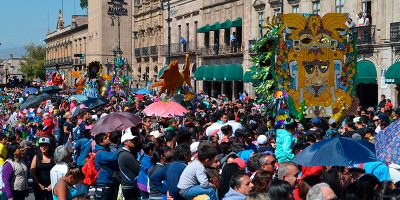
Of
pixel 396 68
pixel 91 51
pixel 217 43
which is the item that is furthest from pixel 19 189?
pixel 91 51

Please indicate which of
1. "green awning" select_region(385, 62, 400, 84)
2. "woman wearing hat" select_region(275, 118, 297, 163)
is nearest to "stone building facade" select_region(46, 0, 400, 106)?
"green awning" select_region(385, 62, 400, 84)

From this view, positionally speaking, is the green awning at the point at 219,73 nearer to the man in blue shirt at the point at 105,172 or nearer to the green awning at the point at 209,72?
the green awning at the point at 209,72

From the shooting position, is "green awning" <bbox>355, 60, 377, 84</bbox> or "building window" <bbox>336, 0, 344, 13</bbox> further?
"building window" <bbox>336, 0, 344, 13</bbox>

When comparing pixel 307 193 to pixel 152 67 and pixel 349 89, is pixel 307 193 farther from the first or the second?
pixel 152 67

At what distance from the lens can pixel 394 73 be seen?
28781 mm

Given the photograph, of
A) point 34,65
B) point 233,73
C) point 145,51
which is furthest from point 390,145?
point 34,65

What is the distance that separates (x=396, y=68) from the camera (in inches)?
1135

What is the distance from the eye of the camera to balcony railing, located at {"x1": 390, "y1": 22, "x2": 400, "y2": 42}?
30141 millimetres

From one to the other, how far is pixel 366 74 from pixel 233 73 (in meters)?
14.4

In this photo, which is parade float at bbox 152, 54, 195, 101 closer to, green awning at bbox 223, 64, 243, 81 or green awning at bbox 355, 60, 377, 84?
Answer: green awning at bbox 355, 60, 377, 84

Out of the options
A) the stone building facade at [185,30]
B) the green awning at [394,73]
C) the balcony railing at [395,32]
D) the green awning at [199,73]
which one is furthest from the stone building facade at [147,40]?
the green awning at [394,73]

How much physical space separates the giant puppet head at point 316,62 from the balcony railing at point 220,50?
25.9m

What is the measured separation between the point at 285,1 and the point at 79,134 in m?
24.5

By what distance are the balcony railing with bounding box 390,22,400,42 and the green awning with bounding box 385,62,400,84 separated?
1.56 m
